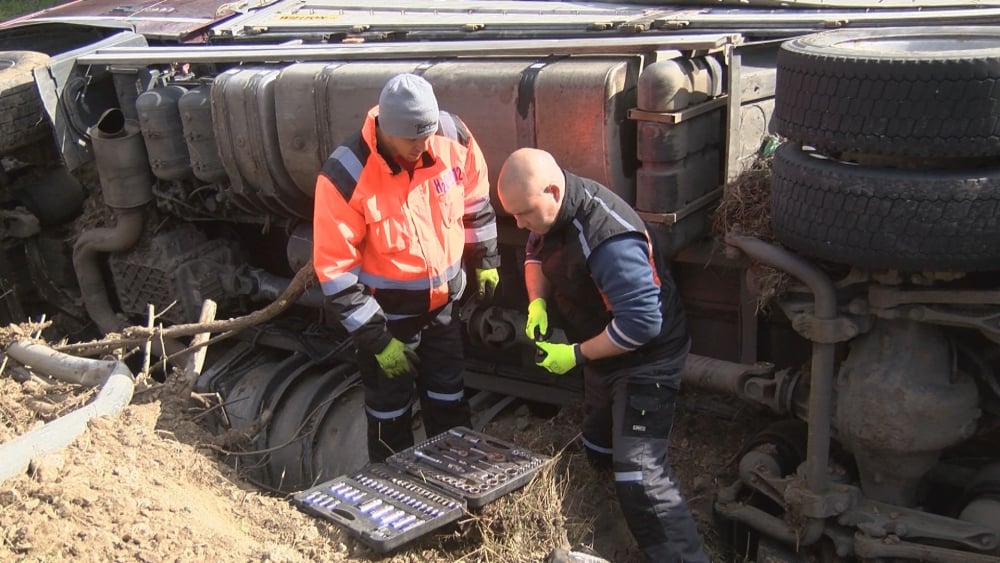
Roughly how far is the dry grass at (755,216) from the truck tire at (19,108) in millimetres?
4274

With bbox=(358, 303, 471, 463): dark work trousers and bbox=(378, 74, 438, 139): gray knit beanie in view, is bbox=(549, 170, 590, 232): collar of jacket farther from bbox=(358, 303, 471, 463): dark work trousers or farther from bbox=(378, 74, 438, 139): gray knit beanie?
bbox=(358, 303, 471, 463): dark work trousers

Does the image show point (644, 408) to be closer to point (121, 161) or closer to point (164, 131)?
point (164, 131)

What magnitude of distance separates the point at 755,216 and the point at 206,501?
2.33 m

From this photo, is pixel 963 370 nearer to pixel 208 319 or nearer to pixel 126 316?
pixel 208 319

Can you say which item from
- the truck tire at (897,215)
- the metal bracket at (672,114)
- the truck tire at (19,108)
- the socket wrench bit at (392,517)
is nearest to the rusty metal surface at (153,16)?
the truck tire at (19,108)

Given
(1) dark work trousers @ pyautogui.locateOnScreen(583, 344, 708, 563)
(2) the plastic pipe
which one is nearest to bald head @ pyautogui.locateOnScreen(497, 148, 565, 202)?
(1) dark work trousers @ pyautogui.locateOnScreen(583, 344, 708, 563)

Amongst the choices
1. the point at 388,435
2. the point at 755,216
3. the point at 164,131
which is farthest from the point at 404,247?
the point at 164,131

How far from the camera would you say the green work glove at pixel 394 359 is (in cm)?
392

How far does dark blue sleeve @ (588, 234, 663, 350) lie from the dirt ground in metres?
0.61

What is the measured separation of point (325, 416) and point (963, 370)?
10.3 ft

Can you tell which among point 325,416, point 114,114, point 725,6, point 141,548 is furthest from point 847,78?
point 114,114

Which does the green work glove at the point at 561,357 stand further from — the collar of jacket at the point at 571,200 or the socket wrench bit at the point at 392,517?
the socket wrench bit at the point at 392,517

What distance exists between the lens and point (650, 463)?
3576 mm

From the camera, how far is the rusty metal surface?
6.51 metres
